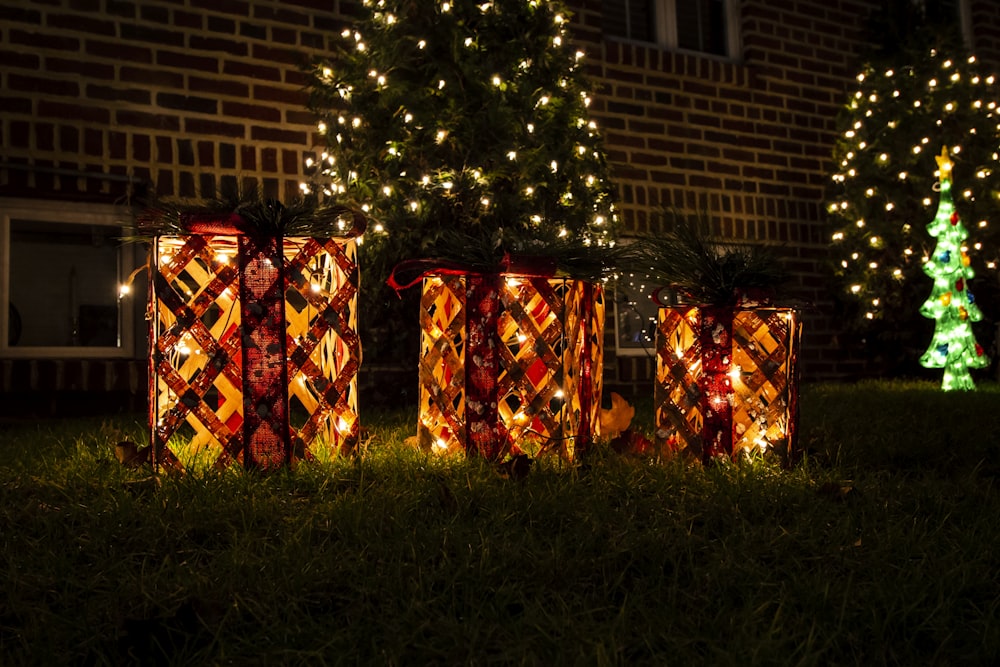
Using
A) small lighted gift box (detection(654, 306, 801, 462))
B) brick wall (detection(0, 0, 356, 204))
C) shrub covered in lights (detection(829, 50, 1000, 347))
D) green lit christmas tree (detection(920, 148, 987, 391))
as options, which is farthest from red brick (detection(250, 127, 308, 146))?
green lit christmas tree (detection(920, 148, 987, 391))

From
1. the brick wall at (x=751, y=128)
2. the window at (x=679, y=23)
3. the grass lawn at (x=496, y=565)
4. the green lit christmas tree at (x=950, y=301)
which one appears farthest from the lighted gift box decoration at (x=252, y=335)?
the green lit christmas tree at (x=950, y=301)

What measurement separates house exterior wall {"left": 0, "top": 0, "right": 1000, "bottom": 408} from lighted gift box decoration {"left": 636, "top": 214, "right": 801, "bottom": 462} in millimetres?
1486

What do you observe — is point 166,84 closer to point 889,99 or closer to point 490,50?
point 490,50

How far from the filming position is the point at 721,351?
3068 millimetres

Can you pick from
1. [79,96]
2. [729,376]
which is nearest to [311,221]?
[729,376]

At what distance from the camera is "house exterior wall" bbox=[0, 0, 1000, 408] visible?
17.2ft

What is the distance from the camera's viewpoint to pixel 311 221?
118 inches

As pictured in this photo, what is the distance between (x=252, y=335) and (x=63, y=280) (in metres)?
3.37

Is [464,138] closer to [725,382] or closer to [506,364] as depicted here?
[506,364]

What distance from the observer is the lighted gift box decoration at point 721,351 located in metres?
3.08

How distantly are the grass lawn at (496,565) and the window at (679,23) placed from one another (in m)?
5.40

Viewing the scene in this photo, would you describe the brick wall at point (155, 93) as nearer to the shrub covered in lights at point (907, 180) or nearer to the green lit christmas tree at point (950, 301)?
the shrub covered in lights at point (907, 180)

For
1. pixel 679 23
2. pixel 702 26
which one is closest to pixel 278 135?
pixel 679 23

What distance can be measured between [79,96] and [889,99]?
631 centimetres
